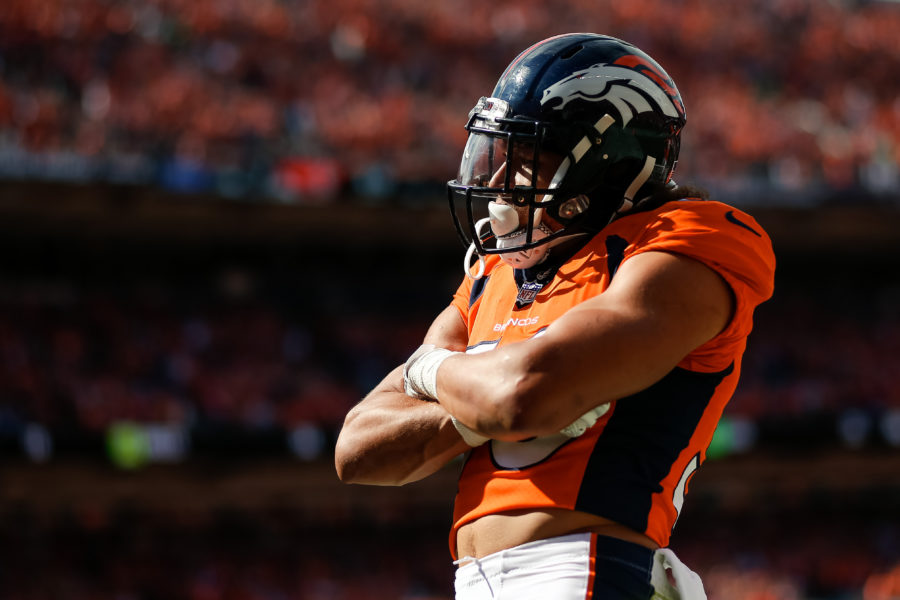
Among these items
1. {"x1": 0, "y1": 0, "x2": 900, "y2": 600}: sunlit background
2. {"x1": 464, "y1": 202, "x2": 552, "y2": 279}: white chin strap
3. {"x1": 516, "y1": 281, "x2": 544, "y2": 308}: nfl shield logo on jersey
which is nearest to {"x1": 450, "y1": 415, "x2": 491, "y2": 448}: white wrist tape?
{"x1": 516, "y1": 281, "x2": 544, "y2": 308}: nfl shield logo on jersey

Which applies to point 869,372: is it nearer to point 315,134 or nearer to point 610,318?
point 315,134

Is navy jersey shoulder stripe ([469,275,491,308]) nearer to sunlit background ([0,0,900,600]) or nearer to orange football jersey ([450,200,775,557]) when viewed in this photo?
orange football jersey ([450,200,775,557])

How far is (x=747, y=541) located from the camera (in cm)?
1784

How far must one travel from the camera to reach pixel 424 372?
233 cm

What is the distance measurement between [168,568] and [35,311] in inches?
154

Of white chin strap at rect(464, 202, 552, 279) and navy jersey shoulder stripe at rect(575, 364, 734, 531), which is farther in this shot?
white chin strap at rect(464, 202, 552, 279)

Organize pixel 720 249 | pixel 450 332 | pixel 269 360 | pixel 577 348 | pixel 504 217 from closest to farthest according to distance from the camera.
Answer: pixel 577 348, pixel 720 249, pixel 504 217, pixel 450 332, pixel 269 360

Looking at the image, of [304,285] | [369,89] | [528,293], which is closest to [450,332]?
[528,293]

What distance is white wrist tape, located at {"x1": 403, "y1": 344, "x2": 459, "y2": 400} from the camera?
90.4 inches

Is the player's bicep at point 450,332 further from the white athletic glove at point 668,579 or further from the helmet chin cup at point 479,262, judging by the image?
the white athletic glove at point 668,579

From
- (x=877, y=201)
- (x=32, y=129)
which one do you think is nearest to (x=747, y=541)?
(x=877, y=201)

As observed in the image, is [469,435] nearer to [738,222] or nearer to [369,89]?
[738,222]

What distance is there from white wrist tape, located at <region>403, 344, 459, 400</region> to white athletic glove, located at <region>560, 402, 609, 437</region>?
30 centimetres

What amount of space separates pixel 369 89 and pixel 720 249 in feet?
48.3
